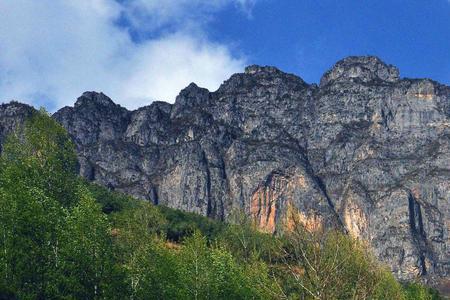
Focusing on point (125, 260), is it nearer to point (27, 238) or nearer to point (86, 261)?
point (86, 261)

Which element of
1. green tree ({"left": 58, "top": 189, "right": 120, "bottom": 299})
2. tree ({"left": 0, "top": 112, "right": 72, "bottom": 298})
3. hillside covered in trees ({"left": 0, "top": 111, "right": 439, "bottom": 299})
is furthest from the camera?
green tree ({"left": 58, "top": 189, "right": 120, "bottom": 299})

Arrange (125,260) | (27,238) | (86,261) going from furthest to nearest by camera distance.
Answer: (125,260)
(27,238)
(86,261)

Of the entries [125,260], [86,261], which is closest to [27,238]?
[86,261]

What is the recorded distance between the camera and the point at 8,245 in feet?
154

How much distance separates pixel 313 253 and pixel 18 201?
87.0 feet

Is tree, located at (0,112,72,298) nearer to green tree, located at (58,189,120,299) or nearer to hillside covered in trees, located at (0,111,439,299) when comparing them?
hillside covered in trees, located at (0,111,439,299)

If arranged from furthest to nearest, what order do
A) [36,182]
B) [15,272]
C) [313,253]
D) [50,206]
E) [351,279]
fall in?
[36,182], [50,206], [15,272], [351,279], [313,253]

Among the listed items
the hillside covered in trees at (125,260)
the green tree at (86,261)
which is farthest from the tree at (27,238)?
the green tree at (86,261)

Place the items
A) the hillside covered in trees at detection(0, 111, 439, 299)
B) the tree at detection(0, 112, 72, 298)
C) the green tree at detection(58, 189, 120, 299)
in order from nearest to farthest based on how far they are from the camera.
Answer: the hillside covered in trees at detection(0, 111, 439, 299)
the tree at detection(0, 112, 72, 298)
the green tree at detection(58, 189, 120, 299)

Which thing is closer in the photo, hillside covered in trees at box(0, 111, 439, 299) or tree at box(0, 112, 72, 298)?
hillside covered in trees at box(0, 111, 439, 299)

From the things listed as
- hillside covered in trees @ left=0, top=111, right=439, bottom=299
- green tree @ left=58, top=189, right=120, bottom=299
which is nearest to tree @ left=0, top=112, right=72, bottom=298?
hillside covered in trees @ left=0, top=111, right=439, bottom=299

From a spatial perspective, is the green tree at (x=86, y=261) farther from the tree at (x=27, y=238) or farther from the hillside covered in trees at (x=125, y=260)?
the tree at (x=27, y=238)

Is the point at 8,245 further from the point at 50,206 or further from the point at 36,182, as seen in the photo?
the point at 36,182

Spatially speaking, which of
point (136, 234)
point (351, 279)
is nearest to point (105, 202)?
point (136, 234)
